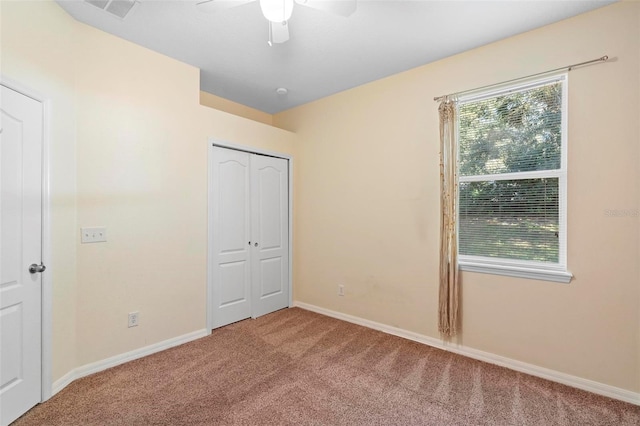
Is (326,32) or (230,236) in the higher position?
(326,32)

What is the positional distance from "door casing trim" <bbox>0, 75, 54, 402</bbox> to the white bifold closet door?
131 cm

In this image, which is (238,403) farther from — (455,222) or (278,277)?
(455,222)

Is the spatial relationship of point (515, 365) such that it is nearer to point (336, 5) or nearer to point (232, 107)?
point (336, 5)

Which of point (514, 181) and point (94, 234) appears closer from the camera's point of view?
point (94, 234)

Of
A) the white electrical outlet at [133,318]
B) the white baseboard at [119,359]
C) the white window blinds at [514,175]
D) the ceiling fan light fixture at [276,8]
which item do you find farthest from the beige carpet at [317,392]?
the ceiling fan light fixture at [276,8]

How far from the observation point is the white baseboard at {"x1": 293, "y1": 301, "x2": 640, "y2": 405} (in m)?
1.97

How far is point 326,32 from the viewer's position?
2.30 meters

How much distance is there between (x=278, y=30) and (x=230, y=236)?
2218 millimetres

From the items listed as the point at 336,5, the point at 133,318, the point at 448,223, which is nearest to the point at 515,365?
the point at 448,223

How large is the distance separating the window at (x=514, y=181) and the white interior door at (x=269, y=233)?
7.22 feet

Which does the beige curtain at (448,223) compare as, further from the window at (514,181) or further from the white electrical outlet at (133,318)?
the white electrical outlet at (133,318)

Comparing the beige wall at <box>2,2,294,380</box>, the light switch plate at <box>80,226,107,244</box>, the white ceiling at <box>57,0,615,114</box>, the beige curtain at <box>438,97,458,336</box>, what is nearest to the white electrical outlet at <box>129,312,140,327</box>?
the beige wall at <box>2,2,294,380</box>

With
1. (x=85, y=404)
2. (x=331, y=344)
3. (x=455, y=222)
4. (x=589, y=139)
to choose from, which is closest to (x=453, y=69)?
(x=589, y=139)

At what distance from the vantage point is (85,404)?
1895mm
